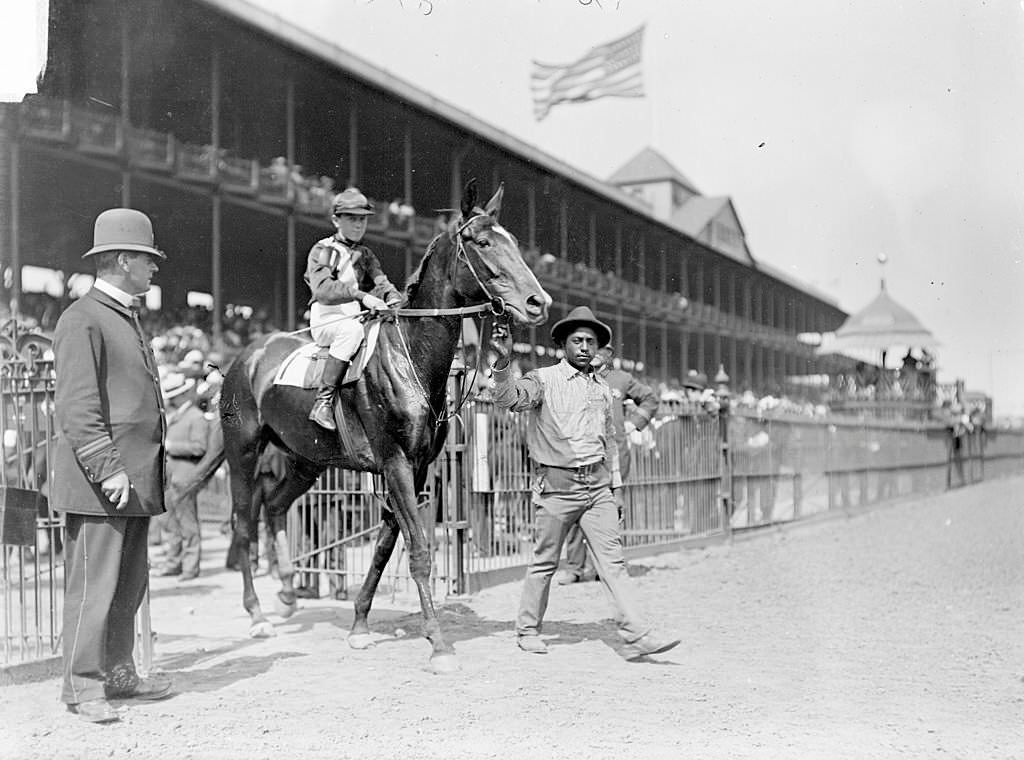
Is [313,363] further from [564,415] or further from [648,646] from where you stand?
[648,646]

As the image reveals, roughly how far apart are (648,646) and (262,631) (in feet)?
9.23

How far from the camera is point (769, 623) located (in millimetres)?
7906

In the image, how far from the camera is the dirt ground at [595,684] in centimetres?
463

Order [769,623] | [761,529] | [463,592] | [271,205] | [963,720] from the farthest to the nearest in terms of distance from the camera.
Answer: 1. [271,205]
2. [761,529]
3. [463,592]
4. [769,623]
5. [963,720]

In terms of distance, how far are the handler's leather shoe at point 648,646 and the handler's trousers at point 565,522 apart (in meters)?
0.46

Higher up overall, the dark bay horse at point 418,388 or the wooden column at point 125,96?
the wooden column at point 125,96

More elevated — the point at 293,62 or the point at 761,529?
the point at 293,62

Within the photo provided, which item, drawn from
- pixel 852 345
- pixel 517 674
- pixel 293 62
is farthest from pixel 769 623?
pixel 852 345

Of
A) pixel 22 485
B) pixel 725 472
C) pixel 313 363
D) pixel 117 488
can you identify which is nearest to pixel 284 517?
pixel 313 363

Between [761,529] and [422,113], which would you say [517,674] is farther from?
[422,113]

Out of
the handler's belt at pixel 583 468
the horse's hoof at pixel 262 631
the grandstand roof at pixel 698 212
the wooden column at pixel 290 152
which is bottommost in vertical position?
the horse's hoof at pixel 262 631

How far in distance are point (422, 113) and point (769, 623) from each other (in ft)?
48.7

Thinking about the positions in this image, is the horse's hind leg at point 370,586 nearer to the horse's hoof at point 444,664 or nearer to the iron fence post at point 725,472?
the horse's hoof at point 444,664

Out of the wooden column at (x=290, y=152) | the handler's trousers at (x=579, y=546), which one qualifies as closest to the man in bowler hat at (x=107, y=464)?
the handler's trousers at (x=579, y=546)
